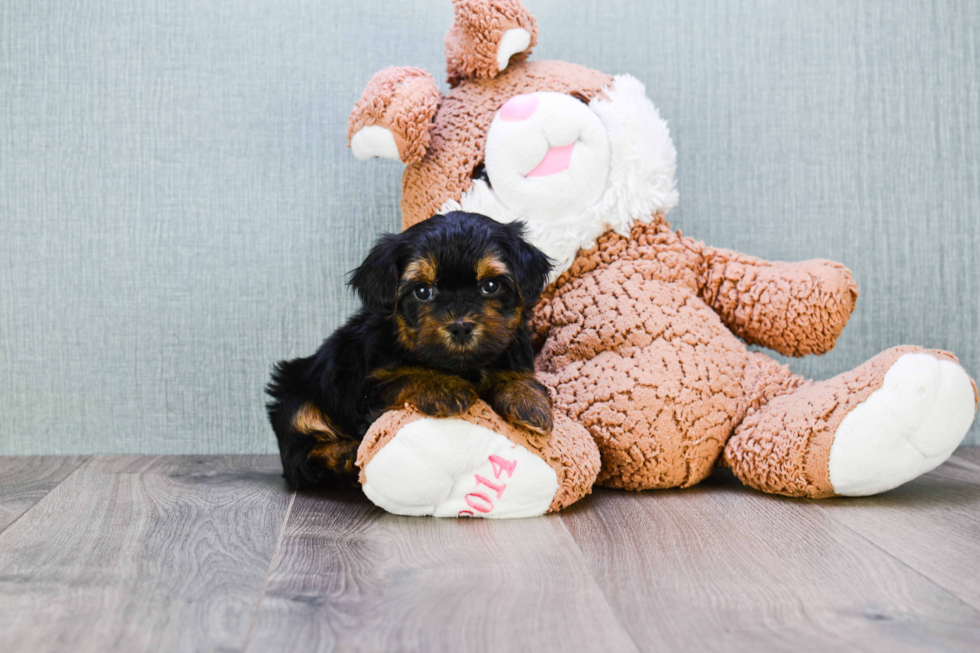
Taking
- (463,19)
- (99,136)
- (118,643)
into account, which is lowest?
(118,643)

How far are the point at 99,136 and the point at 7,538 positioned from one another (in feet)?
4.45

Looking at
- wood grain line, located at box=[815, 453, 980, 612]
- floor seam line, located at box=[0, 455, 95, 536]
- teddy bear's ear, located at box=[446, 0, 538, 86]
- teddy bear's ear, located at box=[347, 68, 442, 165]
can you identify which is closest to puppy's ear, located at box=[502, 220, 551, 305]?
teddy bear's ear, located at box=[347, 68, 442, 165]

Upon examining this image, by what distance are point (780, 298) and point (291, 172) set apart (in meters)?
1.51

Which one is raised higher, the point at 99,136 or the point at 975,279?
the point at 99,136

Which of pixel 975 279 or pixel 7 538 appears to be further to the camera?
pixel 975 279

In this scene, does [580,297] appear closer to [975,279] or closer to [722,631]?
[722,631]

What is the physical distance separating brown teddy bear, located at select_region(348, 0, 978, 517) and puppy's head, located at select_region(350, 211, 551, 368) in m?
0.17

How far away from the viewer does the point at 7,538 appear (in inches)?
61.4

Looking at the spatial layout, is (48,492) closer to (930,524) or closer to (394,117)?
(394,117)

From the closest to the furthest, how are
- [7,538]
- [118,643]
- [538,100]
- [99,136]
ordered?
[118,643], [7,538], [538,100], [99,136]

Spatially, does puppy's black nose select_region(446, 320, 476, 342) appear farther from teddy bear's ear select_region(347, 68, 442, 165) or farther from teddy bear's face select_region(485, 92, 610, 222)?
teddy bear's ear select_region(347, 68, 442, 165)

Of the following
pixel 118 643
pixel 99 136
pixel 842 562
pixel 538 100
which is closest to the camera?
pixel 118 643

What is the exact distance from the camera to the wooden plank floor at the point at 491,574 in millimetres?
1083

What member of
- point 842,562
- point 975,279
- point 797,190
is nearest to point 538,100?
point 797,190
